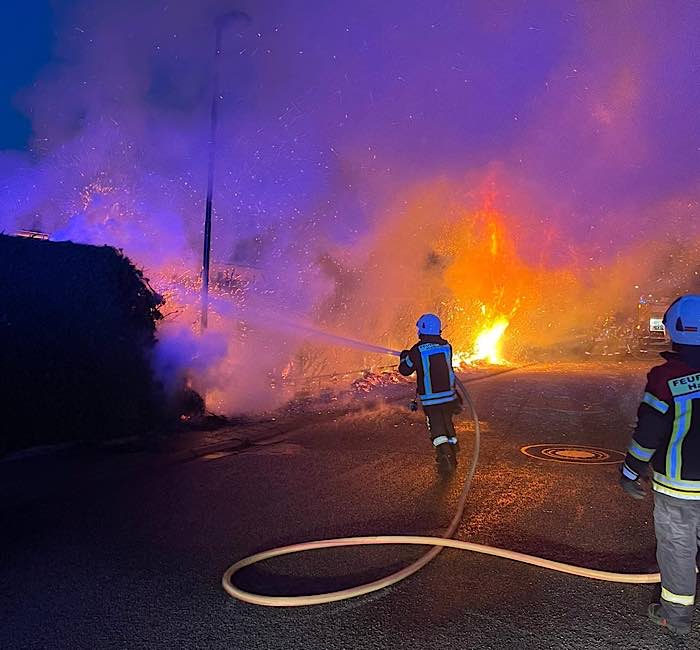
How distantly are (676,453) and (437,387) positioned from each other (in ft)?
11.1

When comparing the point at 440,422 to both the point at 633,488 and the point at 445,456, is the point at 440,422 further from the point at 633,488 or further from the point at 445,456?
the point at 633,488

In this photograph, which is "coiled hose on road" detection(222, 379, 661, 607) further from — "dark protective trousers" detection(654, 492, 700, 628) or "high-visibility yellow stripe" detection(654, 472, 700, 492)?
"high-visibility yellow stripe" detection(654, 472, 700, 492)

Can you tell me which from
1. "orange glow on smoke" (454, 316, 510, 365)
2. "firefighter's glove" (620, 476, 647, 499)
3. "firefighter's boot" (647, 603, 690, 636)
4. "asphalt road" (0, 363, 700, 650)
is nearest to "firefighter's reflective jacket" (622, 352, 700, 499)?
"firefighter's glove" (620, 476, 647, 499)

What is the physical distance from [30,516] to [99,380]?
3518 mm

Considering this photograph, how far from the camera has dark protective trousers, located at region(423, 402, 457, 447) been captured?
6.34m

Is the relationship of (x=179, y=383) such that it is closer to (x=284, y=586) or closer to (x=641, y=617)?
(x=284, y=586)

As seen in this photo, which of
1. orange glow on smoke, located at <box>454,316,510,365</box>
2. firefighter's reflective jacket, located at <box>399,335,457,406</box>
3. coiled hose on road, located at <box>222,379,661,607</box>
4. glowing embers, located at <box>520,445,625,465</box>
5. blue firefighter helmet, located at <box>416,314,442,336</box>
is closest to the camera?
coiled hose on road, located at <box>222,379,661,607</box>

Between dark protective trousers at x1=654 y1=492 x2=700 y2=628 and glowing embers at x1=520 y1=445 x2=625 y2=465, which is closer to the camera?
dark protective trousers at x1=654 y1=492 x2=700 y2=628

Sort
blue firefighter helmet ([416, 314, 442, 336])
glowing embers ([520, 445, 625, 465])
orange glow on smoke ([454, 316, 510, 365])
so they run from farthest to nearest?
1. orange glow on smoke ([454, 316, 510, 365])
2. glowing embers ([520, 445, 625, 465])
3. blue firefighter helmet ([416, 314, 442, 336])

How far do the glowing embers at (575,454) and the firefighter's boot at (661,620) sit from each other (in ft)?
13.5

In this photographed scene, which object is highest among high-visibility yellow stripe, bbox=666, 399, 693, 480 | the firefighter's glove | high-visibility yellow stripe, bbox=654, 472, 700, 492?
high-visibility yellow stripe, bbox=666, 399, 693, 480

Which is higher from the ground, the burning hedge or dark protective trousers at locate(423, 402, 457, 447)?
the burning hedge

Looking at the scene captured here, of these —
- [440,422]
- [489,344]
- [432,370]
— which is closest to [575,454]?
[440,422]

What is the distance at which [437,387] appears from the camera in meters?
6.34
